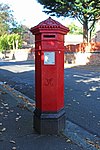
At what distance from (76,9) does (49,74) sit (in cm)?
2688

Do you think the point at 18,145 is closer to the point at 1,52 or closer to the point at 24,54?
the point at 24,54

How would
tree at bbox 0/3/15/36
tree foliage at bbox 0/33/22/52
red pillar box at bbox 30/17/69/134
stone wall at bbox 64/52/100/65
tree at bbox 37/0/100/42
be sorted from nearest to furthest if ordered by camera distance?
red pillar box at bbox 30/17/69/134 → tree at bbox 37/0/100/42 → stone wall at bbox 64/52/100/65 → tree foliage at bbox 0/33/22/52 → tree at bbox 0/3/15/36

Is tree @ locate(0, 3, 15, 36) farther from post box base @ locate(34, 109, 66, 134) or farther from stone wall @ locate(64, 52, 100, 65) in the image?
post box base @ locate(34, 109, 66, 134)

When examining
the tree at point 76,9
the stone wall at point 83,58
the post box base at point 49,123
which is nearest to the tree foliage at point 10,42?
the stone wall at point 83,58

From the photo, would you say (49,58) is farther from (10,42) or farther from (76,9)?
(10,42)

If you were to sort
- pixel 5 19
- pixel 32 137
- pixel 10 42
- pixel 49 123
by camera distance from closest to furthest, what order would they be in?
pixel 32 137 < pixel 49 123 < pixel 10 42 < pixel 5 19

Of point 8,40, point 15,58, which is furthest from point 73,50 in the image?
point 8,40

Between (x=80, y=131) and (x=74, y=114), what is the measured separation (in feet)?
5.38

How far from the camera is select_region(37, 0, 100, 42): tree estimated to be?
29861mm

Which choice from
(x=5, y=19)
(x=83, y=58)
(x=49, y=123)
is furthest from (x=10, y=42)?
(x=49, y=123)

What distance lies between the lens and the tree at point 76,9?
29.9 m

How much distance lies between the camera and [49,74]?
17.6 feet

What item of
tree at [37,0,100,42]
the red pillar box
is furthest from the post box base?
tree at [37,0,100,42]

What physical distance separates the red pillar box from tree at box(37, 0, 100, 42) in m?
24.6
